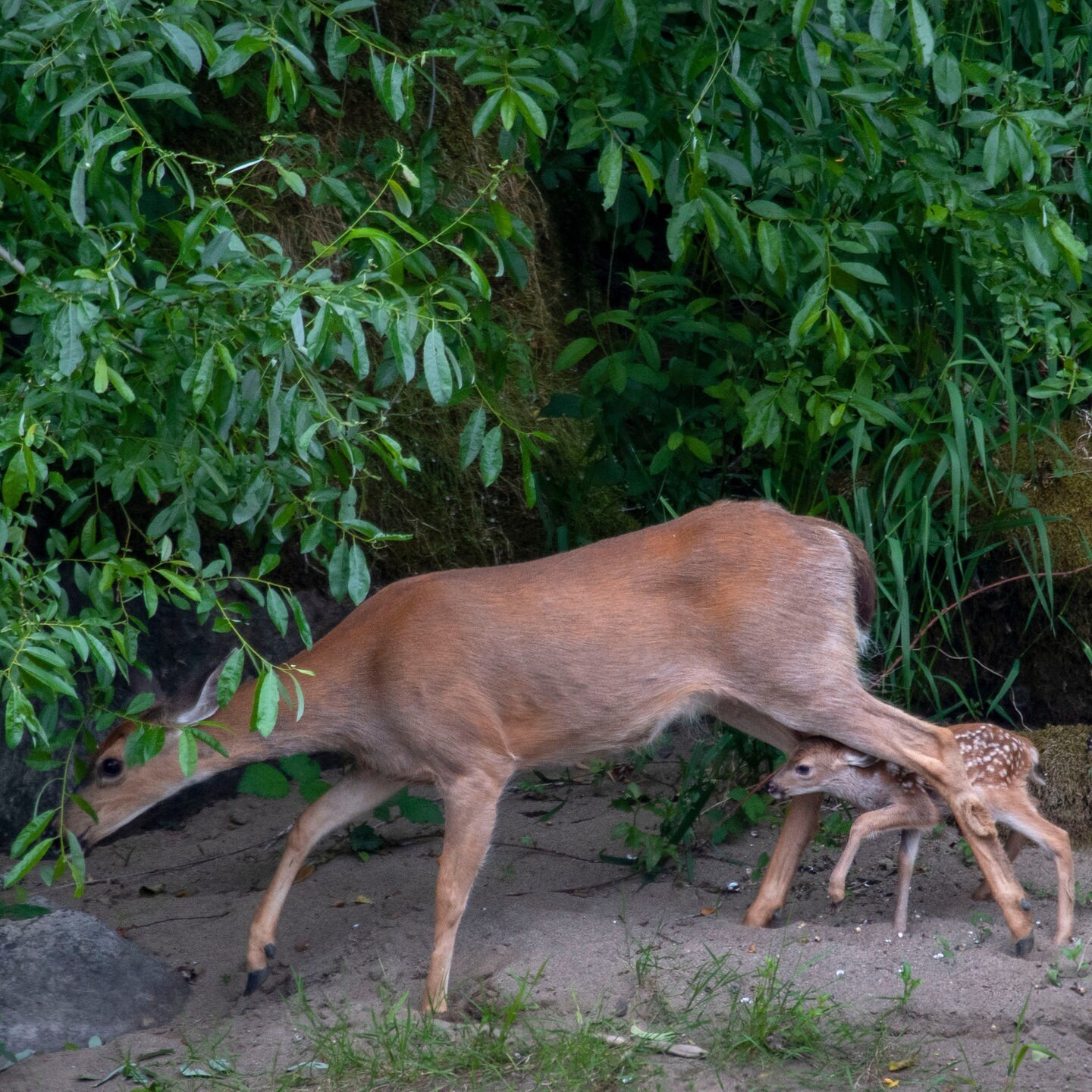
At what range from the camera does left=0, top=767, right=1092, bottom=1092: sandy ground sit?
421 cm

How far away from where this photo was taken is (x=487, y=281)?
3.96 meters

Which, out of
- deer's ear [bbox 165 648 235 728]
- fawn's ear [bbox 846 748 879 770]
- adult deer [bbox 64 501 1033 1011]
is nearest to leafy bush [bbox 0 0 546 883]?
deer's ear [bbox 165 648 235 728]

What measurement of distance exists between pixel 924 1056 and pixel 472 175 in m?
4.31

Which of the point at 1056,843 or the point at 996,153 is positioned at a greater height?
the point at 996,153

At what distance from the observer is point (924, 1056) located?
13.1 feet

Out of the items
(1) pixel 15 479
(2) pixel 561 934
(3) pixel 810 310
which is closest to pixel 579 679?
(2) pixel 561 934

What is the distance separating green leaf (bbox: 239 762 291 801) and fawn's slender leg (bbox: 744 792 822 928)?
1.97 metres

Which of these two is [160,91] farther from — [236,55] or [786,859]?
[786,859]

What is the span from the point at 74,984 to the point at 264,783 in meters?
1.23

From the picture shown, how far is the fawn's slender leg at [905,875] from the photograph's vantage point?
480 centimetres

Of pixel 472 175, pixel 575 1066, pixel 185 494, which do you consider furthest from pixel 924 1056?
pixel 472 175

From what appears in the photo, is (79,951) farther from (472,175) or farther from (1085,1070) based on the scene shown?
(472,175)

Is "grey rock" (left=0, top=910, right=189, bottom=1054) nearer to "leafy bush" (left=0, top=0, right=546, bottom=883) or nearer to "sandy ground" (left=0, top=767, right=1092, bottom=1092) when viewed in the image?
"sandy ground" (left=0, top=767, right=1092, bottom=1092)

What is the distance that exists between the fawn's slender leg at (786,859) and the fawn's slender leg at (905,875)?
35 cm
